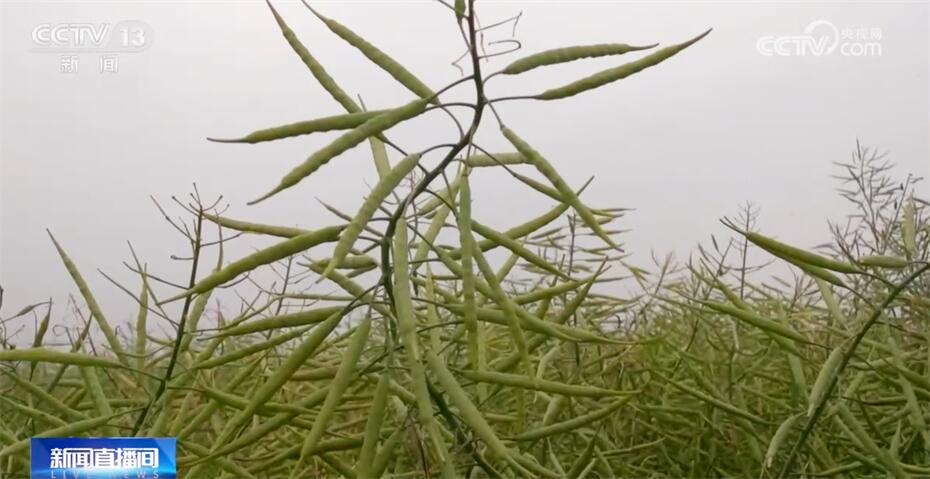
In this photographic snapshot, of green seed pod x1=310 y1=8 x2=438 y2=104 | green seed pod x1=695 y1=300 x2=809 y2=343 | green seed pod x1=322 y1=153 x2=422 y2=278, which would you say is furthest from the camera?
green seed pod x1=695 y1=300 x2=809 y2=343

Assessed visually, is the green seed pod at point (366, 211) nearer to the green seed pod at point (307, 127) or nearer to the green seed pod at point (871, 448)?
the green seed pod at point (307, 127)

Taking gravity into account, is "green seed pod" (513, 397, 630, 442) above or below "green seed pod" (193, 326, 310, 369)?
below

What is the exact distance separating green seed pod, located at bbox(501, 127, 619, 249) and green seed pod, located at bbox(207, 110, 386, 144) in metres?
0.08

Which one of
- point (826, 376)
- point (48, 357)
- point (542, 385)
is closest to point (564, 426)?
point (542, 385)

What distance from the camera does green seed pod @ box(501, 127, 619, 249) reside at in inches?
19.5

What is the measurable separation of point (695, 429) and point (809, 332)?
15cm

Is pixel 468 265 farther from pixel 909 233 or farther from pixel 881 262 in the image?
pixel 909 233

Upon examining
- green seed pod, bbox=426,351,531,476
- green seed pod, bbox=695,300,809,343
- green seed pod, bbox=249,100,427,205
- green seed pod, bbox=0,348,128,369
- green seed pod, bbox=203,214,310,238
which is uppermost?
green seed pod, bbox=203,214,310,238

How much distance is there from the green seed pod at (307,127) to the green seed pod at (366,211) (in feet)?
0.13

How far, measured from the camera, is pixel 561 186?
0.50 meters

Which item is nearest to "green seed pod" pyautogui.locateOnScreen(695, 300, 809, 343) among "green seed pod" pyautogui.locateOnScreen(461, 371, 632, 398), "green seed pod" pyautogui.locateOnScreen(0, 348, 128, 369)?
"green seed pod" pyautogui.locateOnScreen(461, 371, 632, 398)

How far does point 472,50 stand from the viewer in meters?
0.52

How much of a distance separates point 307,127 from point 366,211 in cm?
7

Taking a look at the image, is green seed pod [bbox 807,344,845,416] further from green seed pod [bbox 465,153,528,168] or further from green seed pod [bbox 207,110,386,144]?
green seed pod [bbox 207,110,386,144]
